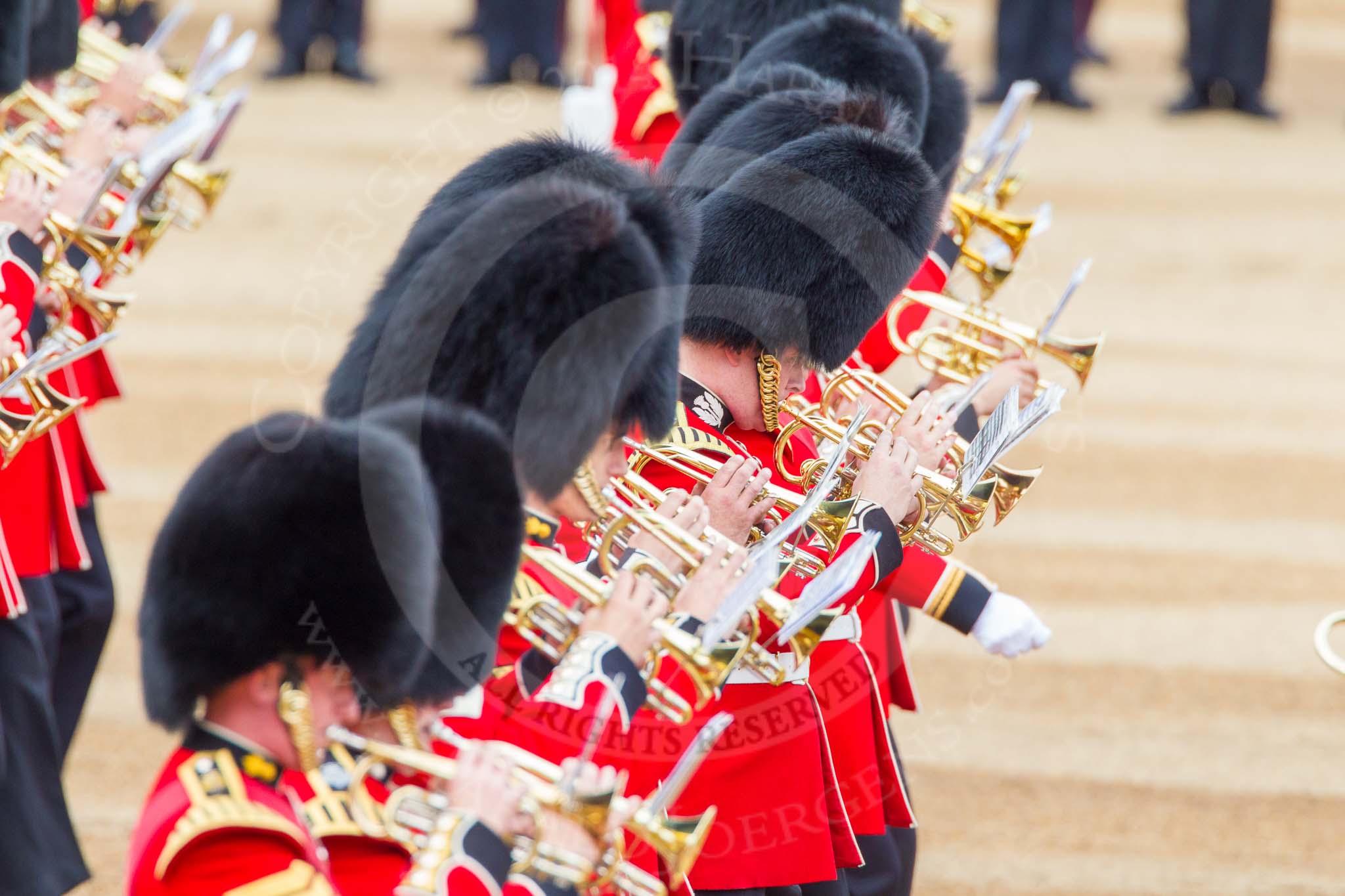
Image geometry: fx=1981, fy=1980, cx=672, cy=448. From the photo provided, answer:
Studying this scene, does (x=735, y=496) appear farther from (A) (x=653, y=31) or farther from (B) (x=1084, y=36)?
(B) (x=1084, y=36)

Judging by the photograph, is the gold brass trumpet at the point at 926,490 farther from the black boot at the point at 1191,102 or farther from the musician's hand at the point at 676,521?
the black boot at the point at 1191,102

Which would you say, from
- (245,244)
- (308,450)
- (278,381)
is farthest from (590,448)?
(245,244)

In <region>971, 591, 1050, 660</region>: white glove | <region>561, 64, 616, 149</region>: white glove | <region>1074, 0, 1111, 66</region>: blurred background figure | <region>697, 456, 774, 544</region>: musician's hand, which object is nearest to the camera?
<region>697, 456, 774, 544</region>: musician's hand

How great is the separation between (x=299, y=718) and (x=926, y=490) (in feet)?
4.50

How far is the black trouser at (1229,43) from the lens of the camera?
10.8 m

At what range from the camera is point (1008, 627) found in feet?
11.3

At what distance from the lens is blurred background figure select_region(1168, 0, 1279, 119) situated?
1083cm

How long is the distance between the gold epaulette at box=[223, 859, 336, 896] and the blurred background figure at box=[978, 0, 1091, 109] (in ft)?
31.1

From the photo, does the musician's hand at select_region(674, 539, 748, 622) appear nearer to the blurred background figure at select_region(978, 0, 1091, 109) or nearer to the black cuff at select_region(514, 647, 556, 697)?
the black cuff at select_region(514, 647, 556, 697)

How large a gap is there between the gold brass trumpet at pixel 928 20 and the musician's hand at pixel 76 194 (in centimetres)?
214

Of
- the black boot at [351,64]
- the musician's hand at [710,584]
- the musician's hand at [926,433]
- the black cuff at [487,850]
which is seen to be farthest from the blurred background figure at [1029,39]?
the black cuff at [487,850]

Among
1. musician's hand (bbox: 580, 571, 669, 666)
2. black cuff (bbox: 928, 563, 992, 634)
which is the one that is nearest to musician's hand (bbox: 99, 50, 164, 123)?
black cuff (bbox: 928, 563, 992, 634)

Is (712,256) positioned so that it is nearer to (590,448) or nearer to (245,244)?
(590,448)

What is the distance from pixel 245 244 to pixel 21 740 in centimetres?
604
